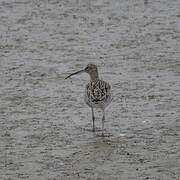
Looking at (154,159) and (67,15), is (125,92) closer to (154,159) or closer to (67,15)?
(154,159)

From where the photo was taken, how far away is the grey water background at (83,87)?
27.9 ft

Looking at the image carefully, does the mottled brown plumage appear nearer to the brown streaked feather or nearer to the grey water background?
the brown streaked feather

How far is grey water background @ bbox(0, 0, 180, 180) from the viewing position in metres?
8.50

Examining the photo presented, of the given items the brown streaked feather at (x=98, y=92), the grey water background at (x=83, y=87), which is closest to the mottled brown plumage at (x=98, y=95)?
the brown streaked feather at (x=98, y=92)

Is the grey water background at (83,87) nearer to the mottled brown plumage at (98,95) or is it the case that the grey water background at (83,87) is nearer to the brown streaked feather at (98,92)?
the mottled brown plumage at (98,95)

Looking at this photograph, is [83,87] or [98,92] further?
[83,87]

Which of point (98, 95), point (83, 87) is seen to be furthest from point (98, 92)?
point (83, 87)

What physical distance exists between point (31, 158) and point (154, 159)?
1661mm

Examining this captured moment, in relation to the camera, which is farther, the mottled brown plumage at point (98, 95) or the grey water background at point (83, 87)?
the mottled brown plumage at point (98, 95)

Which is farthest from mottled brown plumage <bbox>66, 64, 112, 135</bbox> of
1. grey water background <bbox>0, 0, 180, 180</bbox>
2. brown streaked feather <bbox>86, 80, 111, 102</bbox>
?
grey water background <bbox>0, 0, 180, 180</bbox>

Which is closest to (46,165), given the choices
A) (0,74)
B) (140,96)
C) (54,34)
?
(140,96)

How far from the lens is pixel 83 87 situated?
12.1 metres

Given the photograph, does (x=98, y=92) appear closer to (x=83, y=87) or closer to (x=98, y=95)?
(x=98, y=95)

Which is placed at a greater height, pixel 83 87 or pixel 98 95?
pixel 98 95
